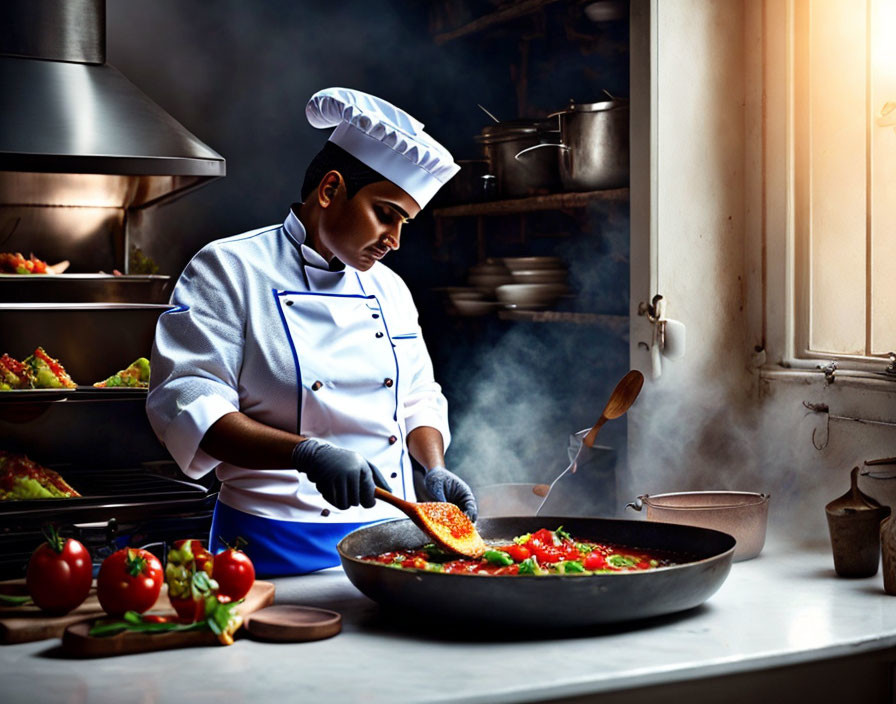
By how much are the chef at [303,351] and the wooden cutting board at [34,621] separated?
0.46 metres

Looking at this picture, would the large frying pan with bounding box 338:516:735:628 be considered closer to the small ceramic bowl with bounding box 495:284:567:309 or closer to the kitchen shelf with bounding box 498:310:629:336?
the kitchen shelf with bounding box 498:310:629:336

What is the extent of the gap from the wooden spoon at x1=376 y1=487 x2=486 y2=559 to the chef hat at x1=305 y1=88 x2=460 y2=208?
0.68m

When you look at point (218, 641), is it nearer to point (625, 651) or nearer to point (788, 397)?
point (625, 651)

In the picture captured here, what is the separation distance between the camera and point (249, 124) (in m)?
4.61

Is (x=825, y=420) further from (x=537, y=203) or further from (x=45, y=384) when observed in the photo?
(x=45, y=384)

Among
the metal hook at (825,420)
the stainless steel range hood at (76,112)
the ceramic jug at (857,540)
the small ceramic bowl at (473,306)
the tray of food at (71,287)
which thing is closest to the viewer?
the ceramic jug at (857,540)

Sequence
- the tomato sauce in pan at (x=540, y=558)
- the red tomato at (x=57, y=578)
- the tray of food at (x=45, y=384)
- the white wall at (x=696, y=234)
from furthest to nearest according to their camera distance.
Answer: the tray of food at (x=45, y=384)
the white wall at (x=696, y=234)
the tomato sauce in pan at (x=540, y=558)
the red tomato at (x=57, y=578)

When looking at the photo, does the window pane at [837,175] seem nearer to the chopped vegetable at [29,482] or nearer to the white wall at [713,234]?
the white wall at [713,234]

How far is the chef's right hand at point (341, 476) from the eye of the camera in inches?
71.8

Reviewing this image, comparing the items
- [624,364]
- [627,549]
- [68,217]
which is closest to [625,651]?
[627,549]

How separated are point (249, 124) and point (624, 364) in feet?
6.81

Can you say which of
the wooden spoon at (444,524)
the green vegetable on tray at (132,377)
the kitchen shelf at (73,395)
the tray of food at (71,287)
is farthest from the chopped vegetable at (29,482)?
the wooden spoon at (444,524)

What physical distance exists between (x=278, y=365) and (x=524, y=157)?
55.3 inches

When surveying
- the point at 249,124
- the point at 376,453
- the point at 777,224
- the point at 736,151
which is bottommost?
the point at 376,453
